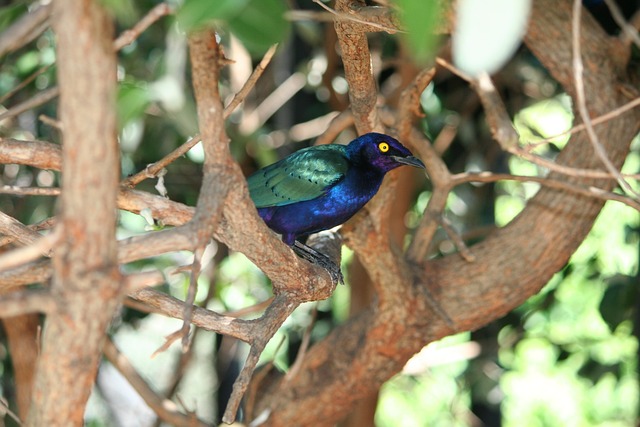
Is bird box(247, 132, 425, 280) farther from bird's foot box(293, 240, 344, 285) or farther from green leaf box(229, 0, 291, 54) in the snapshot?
green leaf box(229, 0, 291, 54)

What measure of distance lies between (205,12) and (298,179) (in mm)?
2407

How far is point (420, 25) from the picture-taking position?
1.24m

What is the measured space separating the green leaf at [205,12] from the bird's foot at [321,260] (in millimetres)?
2363

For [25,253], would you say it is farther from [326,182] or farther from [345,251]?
[345,251]

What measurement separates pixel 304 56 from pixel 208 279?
6.01 feet

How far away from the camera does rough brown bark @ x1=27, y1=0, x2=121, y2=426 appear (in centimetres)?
163

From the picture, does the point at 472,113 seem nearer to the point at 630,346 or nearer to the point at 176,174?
the point at 176,174

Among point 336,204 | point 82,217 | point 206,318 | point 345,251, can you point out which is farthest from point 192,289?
point 345,251

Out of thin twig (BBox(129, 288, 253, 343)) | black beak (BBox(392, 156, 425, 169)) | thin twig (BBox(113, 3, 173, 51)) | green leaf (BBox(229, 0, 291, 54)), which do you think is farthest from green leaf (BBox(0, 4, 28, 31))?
green leaf (BBox(229, 0, 291, 54))

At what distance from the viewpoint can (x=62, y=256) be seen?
1741 millimetres

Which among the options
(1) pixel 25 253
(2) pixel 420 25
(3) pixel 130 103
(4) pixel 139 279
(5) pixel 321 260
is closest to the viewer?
(2) pixel 420 25

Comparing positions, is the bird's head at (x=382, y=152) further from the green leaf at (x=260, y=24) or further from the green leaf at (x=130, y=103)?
the green leaf at (x=260, y=24)

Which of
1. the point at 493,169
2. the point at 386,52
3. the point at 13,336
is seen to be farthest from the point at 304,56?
the point at 13,336

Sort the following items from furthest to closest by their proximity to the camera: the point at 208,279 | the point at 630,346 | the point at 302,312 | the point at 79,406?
1. the point at 630,346
2. the point at 302,312
3. the point at 208,279
4. the point at 79,406
